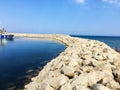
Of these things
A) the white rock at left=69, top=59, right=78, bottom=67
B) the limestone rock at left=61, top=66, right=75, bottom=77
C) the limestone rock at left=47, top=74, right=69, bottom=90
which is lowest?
the limestone rock at left=47, top=74, right=69, bottom=90

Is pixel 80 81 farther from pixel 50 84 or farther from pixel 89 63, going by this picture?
pixel 89 63

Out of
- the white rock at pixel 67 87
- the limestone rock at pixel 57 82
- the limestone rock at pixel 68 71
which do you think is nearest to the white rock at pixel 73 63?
the limestone rock at pixel 68 71

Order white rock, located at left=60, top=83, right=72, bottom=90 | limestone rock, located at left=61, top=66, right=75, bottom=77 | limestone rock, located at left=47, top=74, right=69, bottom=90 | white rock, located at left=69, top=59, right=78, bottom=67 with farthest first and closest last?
1. white rock, located at left=69, top=59, right=78, bottom=67
2. limestone rock, located at left=61, top=66, right=75, bottom=77
3. limestone rock, located at left=47, top=74, right=69, bottom=90
4. white rock, located at left=60, top=83, right=72, bottom=90

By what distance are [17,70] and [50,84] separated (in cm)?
845

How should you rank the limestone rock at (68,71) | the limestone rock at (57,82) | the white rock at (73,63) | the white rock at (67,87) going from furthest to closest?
the white rock at (73,63) → the limestone rock at (68,71) → the limestone rock at (57,82) → the white rock at (67,87)

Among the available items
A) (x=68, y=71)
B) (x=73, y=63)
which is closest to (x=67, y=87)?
(x=68, y=71)

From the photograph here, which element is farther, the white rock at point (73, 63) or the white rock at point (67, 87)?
the white rock at point (73, 63)

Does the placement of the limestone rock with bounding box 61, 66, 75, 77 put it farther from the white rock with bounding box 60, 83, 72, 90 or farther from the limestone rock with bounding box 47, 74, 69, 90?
the white rock with bounding box 60, 83, 72, 90

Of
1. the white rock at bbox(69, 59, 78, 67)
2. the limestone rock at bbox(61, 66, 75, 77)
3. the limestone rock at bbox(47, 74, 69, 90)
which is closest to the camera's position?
the limestone rock at bbox(47, 74, 69, 90)

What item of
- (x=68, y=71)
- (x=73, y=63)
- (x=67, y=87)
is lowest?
(x=67, y=87)

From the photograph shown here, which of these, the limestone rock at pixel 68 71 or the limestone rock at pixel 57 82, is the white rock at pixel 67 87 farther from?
the limestone rock at pixel 68 71

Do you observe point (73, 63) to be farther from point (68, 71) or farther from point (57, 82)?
point (57, 82)

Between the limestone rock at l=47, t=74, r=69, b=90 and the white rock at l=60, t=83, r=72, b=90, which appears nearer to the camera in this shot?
the white rock at l=60, t=83, r=72, b=90

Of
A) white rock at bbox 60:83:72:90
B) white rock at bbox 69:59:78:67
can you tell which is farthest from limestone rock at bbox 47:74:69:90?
white rock at bbox 69:59:78:67
